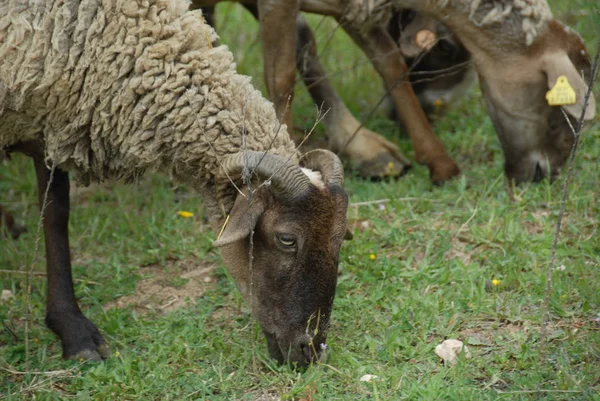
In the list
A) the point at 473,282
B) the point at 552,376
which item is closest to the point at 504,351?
the point at 552,376

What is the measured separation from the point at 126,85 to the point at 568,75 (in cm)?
292

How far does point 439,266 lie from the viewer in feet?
16.3

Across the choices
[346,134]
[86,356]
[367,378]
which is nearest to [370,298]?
[367,378]

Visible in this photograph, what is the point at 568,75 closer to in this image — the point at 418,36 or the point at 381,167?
the point at 418,36

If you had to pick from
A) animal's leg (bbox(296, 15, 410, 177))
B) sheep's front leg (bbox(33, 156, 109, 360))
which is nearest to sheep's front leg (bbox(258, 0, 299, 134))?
animal's leg (bbox(296, 15, 410, 177))

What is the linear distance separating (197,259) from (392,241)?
1.19 metres

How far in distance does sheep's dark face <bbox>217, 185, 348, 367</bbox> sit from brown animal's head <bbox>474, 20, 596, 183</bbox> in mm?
2298

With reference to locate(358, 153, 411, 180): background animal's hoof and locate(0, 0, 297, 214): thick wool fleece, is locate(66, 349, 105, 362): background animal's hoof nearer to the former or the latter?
locate(0, 0, 297, 214): thick wool fleece

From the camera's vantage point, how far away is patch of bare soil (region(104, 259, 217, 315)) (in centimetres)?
490

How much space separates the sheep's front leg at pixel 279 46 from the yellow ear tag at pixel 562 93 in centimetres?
166

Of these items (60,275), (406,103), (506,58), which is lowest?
(60,275)

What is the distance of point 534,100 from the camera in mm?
5809

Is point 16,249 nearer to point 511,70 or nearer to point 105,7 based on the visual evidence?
point 105,7

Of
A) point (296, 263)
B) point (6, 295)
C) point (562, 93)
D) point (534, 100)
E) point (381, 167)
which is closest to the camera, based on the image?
point (296, 263)
